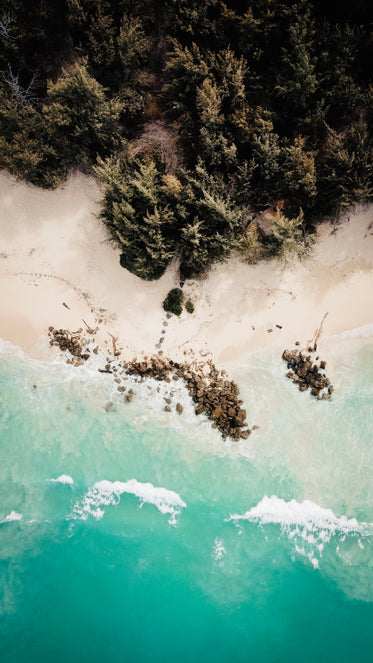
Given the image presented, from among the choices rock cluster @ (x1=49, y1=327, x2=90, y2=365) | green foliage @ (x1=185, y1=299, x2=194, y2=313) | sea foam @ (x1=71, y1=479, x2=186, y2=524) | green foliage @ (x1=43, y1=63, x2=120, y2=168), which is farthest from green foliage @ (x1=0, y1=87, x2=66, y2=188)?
sea foam @ (x1=71, y1=479, x2=186, y2=524)

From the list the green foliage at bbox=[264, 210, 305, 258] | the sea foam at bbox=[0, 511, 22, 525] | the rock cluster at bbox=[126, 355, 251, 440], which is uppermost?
the green foliage at bbox=[264, 210, 305, 258]

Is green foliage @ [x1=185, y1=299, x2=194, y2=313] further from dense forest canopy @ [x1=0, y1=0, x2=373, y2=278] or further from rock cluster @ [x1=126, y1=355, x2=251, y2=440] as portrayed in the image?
rock cluster @ [x1=126, y1=355, x2=251, y2=440]

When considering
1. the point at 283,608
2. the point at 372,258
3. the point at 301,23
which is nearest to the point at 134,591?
the point at 283,608

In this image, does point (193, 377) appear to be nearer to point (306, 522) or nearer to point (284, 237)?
point (284, 237)

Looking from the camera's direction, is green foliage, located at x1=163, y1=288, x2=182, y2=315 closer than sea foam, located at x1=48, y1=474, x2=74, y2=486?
No

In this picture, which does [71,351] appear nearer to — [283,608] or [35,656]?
[35,656]

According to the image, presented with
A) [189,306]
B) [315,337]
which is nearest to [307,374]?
[315,337]
